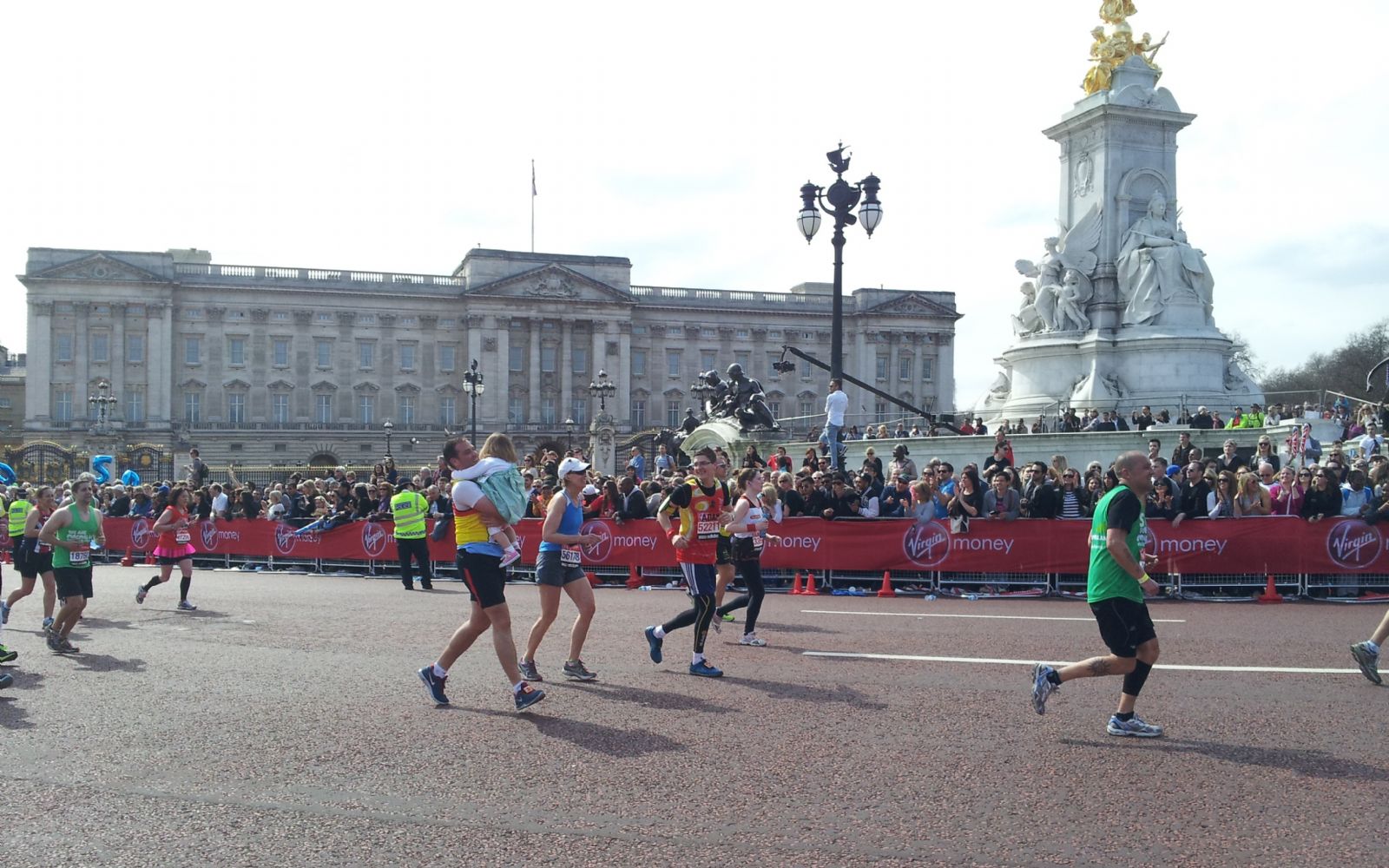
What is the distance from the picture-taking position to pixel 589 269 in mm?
91938

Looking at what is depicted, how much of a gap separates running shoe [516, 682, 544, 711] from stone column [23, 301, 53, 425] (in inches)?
3301

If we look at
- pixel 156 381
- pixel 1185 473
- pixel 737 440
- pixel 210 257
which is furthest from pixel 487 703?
pixel 210 257

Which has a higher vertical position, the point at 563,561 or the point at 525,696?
the point at 563,561

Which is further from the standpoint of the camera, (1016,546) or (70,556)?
(1016,546)

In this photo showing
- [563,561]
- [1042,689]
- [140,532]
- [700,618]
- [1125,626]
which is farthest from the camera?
[140,532]

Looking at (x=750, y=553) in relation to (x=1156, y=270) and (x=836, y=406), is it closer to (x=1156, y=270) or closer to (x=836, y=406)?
(x=836, y=406)

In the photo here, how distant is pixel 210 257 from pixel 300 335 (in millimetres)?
10978

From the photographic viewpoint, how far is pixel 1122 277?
28078 millimetres

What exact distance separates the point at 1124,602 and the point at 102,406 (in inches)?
2966

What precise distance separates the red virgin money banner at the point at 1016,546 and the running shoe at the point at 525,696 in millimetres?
6259

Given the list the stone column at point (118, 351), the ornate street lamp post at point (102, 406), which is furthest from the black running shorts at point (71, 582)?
the stone column at point (118, 351)

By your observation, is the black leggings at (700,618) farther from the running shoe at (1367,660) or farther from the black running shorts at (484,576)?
the running shoe at (1367,660)

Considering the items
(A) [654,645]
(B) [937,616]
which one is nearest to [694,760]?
(A) [654,645]

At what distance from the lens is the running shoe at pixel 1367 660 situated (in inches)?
346
